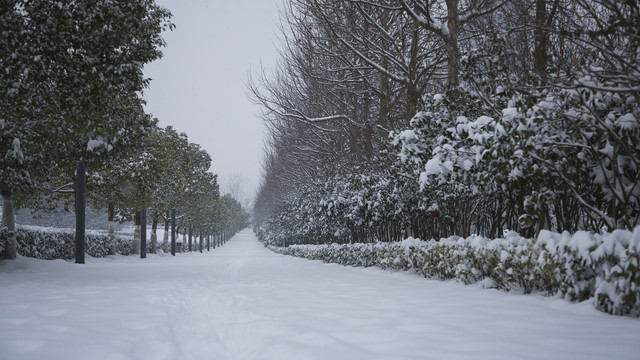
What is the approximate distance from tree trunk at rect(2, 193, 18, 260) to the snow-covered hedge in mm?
175

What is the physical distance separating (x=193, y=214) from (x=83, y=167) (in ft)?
68.2

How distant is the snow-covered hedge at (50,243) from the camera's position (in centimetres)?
1414

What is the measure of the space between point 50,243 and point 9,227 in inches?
165

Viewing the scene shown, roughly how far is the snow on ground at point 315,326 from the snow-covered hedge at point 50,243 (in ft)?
27.4

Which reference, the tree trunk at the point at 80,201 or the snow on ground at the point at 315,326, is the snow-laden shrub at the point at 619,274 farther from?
the tree trunk at the point at 80,201

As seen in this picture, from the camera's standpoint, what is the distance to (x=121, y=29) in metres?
8.89

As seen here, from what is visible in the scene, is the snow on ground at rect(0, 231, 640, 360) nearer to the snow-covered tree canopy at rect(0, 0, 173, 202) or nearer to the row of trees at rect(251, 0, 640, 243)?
the row of trees at rect(251, 0, 640, 243)

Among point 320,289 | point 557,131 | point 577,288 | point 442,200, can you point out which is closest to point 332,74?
point 442,200

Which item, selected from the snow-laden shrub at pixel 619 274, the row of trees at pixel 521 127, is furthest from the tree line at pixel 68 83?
the snow-laden shrub at pixel 619 274

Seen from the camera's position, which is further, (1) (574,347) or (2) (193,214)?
(2) (193,214)

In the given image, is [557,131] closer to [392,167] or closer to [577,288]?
[577,288]

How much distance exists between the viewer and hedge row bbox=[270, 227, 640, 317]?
4008 millimetres

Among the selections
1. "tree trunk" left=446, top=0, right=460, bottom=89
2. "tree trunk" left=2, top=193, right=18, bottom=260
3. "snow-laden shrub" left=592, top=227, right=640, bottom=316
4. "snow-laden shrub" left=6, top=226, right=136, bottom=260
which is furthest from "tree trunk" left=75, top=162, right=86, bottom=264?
"snow-laden shrub" left=592, top=227, right=640, bottom=316

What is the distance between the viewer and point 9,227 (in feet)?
39.6
